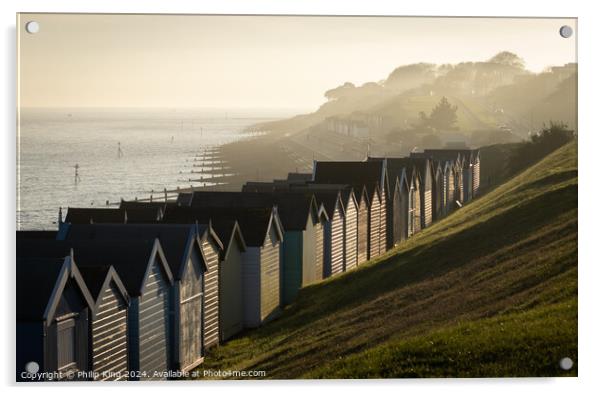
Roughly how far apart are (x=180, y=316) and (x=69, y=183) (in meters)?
3.97

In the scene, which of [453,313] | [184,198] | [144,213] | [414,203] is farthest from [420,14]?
[414,203]

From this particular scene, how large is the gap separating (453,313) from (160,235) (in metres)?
6.78

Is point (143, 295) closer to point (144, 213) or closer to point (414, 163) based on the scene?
point (144, 213)

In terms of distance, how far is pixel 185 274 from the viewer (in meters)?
27.6

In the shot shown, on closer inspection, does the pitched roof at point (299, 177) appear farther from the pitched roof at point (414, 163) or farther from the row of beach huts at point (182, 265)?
the pitched roof at point (414, 163)

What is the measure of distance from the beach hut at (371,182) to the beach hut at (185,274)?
14.7 metres

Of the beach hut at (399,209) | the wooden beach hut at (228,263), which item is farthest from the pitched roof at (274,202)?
the beach hut at (399,209)

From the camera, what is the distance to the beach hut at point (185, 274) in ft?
89.3

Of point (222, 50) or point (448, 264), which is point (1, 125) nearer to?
point (222, 50)

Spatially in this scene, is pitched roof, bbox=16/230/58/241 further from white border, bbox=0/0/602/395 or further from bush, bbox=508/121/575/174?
bush, bbox=508/121/575/174

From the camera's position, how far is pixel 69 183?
92.8 ft

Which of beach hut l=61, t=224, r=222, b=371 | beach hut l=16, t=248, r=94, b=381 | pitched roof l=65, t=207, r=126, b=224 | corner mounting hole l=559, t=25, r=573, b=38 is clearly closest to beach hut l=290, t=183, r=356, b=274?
pitched roof l=65, t=207, r=126, b=224

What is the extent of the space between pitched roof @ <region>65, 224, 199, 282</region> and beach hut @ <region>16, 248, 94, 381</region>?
13.3ft

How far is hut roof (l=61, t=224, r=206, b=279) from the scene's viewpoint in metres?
27.4
